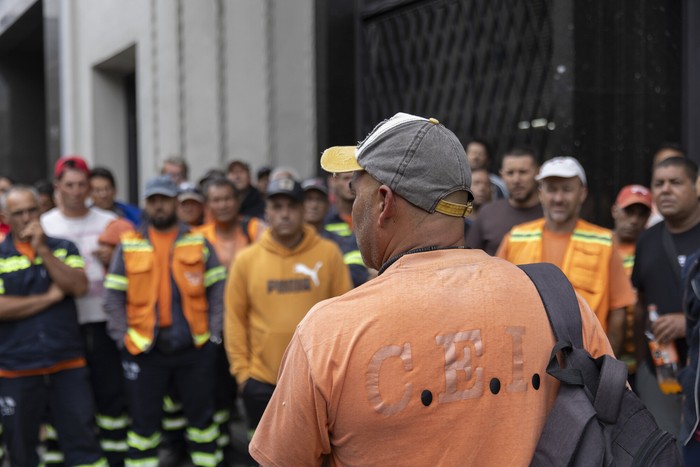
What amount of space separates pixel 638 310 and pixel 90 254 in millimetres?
3907

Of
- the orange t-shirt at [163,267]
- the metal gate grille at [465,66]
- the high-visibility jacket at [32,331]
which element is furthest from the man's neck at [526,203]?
the high-visibility jacket at [32,331]

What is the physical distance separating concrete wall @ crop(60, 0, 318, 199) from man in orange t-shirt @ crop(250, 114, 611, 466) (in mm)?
8117

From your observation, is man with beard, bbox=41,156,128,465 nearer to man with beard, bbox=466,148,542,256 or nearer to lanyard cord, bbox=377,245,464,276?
man with beard, bbox=466,148,542,256

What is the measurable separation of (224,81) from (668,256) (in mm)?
7719

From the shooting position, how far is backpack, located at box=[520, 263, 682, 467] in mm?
1644

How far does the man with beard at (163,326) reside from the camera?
5.34 m

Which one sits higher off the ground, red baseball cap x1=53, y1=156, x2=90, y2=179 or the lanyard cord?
red baseball cap x1=53, y1=156, x2=90, y2=179

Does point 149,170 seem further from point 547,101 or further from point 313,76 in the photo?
point 547,101

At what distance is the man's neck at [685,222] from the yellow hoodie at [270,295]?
1989mm

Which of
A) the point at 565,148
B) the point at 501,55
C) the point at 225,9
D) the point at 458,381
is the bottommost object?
the point at 458,381

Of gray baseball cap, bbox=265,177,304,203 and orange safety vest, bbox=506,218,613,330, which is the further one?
gray baseball cap, bbox=265,177,304,203

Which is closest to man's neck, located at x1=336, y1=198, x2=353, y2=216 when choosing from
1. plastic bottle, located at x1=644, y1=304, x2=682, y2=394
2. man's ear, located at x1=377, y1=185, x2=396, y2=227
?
plastic bottle, located at x1=644, y1=304, x2=682, y2=394

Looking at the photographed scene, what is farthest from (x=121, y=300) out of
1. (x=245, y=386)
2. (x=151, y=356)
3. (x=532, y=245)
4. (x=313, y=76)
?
(x=313, y=76)

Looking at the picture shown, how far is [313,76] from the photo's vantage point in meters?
9.62
